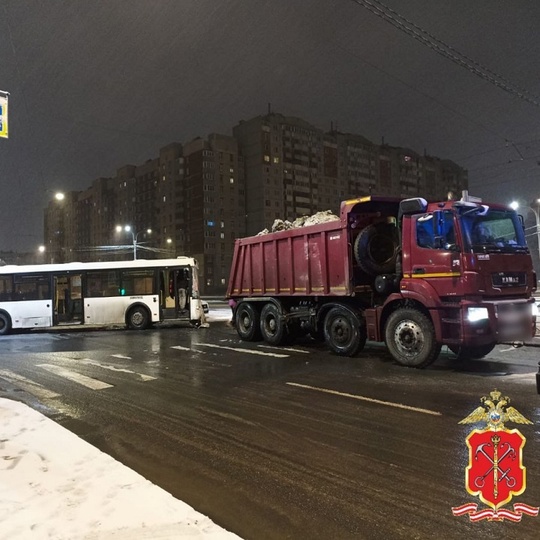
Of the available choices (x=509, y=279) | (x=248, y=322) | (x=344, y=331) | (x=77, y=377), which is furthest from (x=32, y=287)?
(x=509, y=279)

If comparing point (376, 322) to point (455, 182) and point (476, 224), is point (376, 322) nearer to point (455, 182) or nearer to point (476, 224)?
point (476, 224)

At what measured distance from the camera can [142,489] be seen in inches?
161

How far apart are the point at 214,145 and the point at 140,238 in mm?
29791

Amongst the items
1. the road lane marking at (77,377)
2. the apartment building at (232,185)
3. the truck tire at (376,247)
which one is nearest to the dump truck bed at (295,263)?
the truck tire at (376,247)

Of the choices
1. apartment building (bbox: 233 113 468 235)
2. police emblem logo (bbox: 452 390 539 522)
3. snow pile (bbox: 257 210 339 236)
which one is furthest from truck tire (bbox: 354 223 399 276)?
apartment building (bbox: 233 113 468 235)

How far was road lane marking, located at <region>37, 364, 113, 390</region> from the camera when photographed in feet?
28.7

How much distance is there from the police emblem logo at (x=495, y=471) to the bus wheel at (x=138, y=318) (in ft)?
60.0

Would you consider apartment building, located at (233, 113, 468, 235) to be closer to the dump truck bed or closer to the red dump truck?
the dump truck bed

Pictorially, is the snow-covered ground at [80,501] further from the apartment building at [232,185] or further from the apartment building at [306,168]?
the apartment building at [306,168]

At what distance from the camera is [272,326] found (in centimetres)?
1390

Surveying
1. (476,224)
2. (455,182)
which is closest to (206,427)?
(476,224)

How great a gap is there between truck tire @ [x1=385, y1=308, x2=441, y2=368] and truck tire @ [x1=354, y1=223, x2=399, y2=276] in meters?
1.34

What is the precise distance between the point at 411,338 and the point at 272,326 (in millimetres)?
5086

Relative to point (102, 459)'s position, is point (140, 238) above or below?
above
